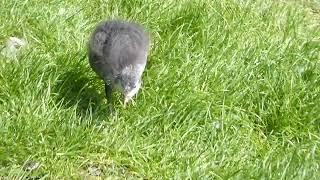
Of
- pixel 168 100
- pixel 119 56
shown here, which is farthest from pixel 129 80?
pixel 168 100

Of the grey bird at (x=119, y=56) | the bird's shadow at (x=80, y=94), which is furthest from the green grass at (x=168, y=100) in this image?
the grey bird at (x=119, y=56)

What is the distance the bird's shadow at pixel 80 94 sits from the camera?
391 centimetres

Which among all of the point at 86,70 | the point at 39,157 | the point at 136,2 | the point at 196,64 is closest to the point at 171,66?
the point at 196,64

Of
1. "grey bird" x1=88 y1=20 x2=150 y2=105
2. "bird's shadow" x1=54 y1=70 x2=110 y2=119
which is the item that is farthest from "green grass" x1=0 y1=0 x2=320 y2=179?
"grey bird" x1=88 y1=20 x2=150 y2=105

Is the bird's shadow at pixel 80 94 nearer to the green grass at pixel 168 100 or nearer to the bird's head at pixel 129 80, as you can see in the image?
the green grass at pixel 168 100

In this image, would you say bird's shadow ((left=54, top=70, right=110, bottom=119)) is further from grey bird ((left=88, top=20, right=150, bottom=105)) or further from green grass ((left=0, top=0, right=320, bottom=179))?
grey bird ((left=88, top=20, right=150, bottom=105))

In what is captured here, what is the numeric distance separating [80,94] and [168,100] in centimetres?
63

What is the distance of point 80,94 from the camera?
4062mm

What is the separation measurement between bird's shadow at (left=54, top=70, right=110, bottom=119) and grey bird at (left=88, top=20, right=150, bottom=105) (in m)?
0.12

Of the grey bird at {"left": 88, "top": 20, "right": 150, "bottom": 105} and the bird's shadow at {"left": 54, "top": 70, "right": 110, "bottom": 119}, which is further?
the bird's shadow at {"left": 54, "top": 70, "right": 110, "bottom": 119}

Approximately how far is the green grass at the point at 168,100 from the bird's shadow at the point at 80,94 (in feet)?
0.03

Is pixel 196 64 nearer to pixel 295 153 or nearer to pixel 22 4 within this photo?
pixel 295 153

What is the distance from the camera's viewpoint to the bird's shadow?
391 cm

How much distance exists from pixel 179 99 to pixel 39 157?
1077 millimetres
